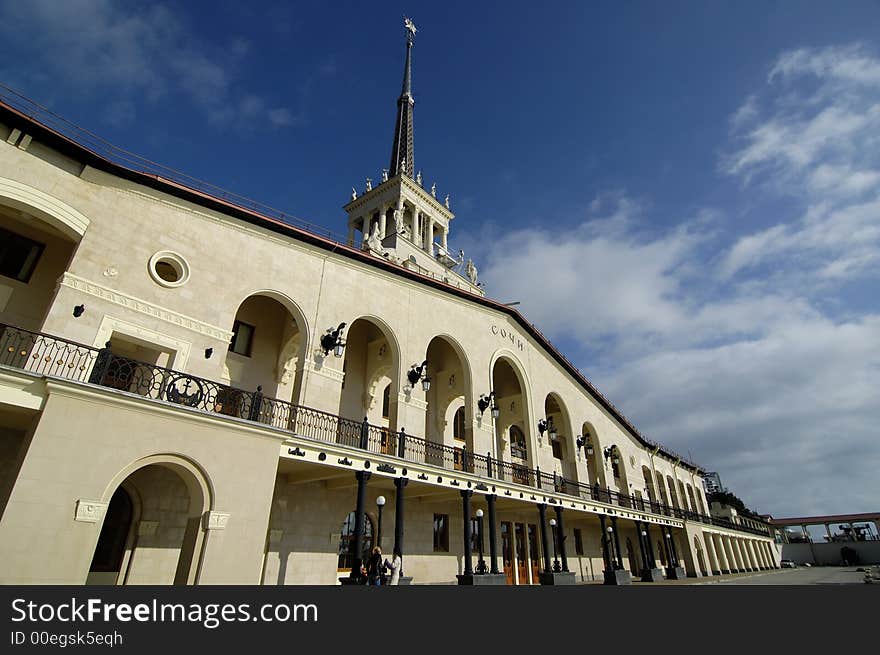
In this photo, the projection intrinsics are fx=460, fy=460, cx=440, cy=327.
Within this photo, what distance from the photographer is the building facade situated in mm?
8836

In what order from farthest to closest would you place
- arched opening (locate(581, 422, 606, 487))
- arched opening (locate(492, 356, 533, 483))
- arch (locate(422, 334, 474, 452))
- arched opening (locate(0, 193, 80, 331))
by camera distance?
arched opening (locate(581, 422, 606, 487)) < arched opening (locate(492, 356, 533, 483)) < arch (locate(422, 334, 474, 452)) < arched opening (locate(0, 193, 80, 331))

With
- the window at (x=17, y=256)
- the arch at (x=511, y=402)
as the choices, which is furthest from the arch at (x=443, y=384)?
the window at (x=17, y=256)

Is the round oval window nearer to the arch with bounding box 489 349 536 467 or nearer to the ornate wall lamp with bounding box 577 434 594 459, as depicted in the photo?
the arch with bounding box 489 349 536 467

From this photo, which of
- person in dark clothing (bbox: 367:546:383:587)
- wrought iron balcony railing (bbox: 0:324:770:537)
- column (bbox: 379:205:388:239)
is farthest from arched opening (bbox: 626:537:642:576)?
column (bbox: 379:205:388:239)

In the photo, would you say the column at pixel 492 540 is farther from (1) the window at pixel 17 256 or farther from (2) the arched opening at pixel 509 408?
(1) the window at pixel 17 256

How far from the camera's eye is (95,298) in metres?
11.1

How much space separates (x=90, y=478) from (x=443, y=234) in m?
43.1

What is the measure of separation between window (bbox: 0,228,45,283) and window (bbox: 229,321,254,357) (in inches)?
220

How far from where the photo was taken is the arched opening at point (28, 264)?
12.0m

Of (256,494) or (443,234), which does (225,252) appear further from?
(443,234)

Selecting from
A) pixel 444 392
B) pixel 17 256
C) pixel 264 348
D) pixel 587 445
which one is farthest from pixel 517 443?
pixel 17 256

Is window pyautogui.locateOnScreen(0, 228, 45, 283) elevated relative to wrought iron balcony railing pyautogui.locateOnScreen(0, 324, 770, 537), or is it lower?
elevated

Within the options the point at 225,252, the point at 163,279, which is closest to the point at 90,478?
the point at 163,279

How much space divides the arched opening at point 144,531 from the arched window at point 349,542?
518cm
